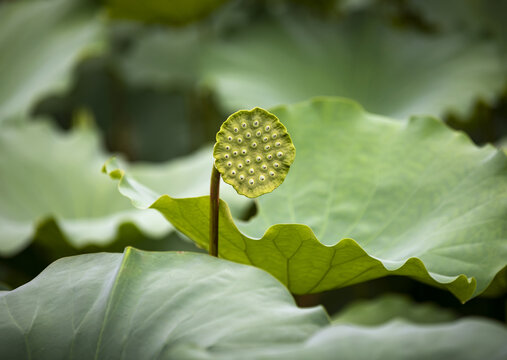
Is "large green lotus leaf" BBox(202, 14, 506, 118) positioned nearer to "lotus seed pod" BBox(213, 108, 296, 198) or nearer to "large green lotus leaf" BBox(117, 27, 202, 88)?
"large green lotus leaf" BBox(117, 27, 202, 88)

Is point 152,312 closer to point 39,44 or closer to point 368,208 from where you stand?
point 368,208

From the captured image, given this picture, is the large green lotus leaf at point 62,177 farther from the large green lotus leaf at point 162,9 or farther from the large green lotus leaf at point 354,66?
the large green lotus leaf at point 162,9

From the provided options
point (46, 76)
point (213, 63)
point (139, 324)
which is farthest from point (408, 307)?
point (46, 76)

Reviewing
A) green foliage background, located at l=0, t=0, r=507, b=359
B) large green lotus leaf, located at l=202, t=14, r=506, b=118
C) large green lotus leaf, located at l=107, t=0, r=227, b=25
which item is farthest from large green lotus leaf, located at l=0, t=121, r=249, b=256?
large green lotus leaf, located at l=107, t=0, r=227, b=25

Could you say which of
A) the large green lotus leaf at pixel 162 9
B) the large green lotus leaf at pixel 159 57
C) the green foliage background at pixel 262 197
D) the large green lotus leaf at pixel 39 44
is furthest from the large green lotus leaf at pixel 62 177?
the large green lotus leaf at pixel 159 57

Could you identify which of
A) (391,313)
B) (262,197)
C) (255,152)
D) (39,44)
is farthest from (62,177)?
(255,152)

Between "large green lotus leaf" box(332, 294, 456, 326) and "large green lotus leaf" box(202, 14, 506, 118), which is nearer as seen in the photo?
"large green lotus leaf" box(332, 294, 456, 326)

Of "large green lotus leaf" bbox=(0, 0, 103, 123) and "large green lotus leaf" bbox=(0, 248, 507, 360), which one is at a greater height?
"large green lotus leaf" bbox=(0, 0, 103, 123)
